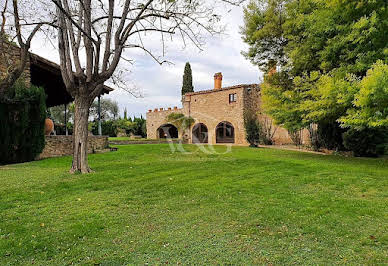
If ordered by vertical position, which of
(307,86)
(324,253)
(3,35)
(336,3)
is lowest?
(324,253)

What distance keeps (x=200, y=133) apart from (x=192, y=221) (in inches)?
865

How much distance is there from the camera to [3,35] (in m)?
6.66

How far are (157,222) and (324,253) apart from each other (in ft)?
5.96

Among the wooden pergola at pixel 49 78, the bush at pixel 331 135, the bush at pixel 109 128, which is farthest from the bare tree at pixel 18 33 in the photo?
the bush at pixel 109 128

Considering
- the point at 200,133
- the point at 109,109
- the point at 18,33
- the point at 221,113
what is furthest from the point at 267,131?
the point at 109,109

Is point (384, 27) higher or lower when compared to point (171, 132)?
higher

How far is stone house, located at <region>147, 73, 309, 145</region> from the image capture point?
2028cm

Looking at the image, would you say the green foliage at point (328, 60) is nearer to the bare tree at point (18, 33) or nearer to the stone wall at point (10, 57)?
the bare tree at point (18, 33)

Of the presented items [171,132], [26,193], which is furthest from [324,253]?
[171,132]

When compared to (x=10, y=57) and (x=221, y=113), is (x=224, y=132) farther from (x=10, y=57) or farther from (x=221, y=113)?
(x=10, y=57)

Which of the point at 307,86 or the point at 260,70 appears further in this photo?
the point at 260,70

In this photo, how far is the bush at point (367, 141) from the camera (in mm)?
10227

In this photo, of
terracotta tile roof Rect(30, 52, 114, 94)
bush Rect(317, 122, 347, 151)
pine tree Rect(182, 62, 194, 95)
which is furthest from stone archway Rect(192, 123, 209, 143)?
terracotta tile roof Rect(30, 52, 114, 94)

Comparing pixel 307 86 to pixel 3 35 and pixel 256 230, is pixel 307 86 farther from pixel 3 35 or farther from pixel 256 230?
pixel 3 35
